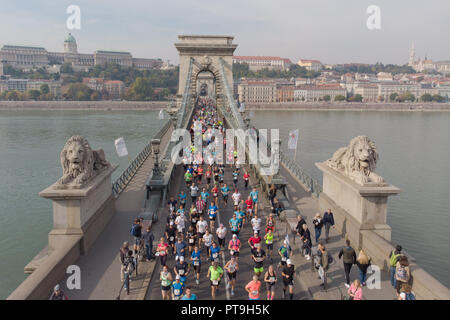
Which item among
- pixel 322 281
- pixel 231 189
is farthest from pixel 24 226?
pixel 322 281

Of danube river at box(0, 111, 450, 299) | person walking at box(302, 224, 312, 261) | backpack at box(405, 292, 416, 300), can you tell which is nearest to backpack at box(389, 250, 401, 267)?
backpack at box(405, 292, 416, 300)

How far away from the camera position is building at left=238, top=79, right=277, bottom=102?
142500mm

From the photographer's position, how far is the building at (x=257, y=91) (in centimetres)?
14250

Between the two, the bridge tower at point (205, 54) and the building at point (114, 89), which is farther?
the building at point (114, 89)

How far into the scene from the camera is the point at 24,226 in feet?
63.9

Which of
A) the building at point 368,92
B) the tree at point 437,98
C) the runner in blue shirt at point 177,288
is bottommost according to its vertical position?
the runner in blue shirt at point 177,288

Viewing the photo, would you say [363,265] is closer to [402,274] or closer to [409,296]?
[402,274]

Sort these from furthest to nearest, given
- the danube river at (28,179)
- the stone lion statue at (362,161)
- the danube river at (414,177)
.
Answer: the danube river at (414,177) < the danube river at (28,179) < the stone lion statue at (362,161)

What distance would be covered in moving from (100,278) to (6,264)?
8.19 metres

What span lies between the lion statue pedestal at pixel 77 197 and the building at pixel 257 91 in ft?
433

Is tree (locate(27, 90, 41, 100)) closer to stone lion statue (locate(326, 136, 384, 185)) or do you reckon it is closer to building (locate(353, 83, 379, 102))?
building (locate(353, 83, 379, 102))

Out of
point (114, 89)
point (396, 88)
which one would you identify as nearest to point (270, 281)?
point (114, 89)

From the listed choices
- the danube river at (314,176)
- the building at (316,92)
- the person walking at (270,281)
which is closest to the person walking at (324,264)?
the person walking at (270,281)

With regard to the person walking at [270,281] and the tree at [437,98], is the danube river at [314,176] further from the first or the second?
the tree at [437,98]
